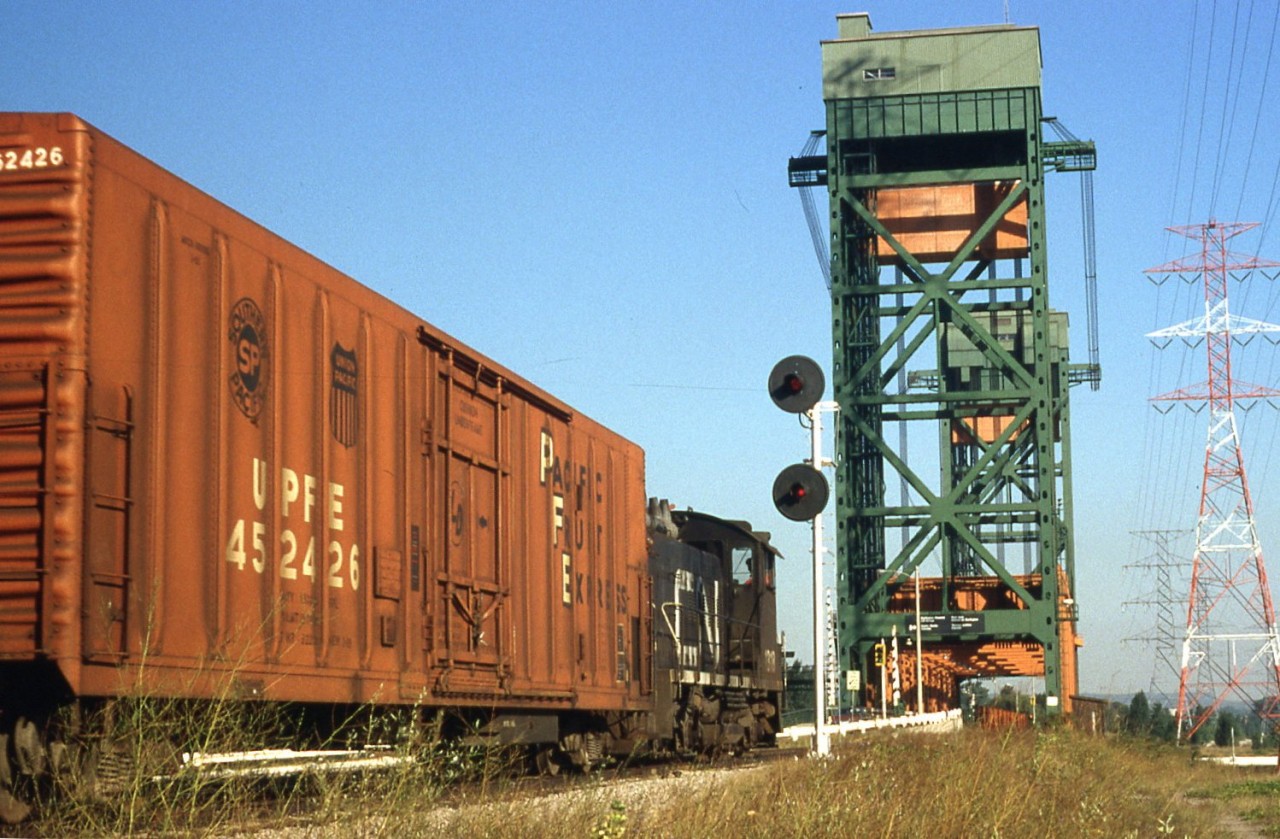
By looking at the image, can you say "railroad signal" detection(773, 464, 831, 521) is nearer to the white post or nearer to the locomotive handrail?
the white post

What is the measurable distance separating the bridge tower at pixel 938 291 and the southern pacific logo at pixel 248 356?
2026 inches

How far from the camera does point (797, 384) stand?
15.6 meters

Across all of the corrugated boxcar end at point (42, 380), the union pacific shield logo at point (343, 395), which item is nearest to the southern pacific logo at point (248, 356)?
the union pacific shield logo at point (343, 395)

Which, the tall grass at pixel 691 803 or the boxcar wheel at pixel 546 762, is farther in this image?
the boxcar wheel at pixel 546 762

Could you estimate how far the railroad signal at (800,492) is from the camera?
14922mm

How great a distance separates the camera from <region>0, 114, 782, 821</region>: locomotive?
9.01 m

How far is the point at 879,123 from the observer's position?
206 feet

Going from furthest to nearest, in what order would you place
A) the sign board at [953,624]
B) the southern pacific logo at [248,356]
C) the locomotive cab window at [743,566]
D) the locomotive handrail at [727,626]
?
the sign board at [953,624] < the locomotive cab window at [743,566] < the locomotive handrail at [727,626] < the southern pacific logo at [248,356]

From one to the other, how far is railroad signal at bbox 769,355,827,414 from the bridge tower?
4593cm

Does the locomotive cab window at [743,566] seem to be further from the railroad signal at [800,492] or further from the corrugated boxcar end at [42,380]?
the corrugated boxcar end at [42,380]

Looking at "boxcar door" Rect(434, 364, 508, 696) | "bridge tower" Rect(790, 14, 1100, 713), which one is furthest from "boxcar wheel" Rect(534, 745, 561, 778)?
"bridge tower" Rect(790, 14, 1100, 713)

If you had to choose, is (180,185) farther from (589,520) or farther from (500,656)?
(589,520)

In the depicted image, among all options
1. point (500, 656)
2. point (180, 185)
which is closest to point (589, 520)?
point (500, 656)

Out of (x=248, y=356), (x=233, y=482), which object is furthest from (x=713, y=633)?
(x=233, y=482)
